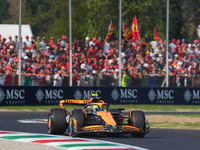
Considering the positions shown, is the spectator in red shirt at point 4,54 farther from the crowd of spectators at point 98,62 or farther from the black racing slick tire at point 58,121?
the black racing slick tire at point 58,121

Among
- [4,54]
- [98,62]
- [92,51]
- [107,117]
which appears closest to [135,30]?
[92,51]

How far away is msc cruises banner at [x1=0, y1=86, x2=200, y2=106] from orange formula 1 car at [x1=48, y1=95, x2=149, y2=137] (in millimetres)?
11858

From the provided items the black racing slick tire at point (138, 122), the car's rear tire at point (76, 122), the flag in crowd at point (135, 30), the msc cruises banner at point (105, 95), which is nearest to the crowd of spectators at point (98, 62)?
the flag in crowd at point (135, 30)

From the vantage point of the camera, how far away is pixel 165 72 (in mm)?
27906

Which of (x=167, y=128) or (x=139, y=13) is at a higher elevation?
(x=139, y=13)

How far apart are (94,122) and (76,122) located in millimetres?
681

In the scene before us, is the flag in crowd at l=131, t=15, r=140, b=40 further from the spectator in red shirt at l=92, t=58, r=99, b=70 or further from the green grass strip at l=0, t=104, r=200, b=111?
the green grass strip at l=0, t=104, r=200, b=111

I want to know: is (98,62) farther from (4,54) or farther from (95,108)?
(95,108)

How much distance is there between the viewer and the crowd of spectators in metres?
25.8

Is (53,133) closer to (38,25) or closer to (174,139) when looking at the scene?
(174,139)

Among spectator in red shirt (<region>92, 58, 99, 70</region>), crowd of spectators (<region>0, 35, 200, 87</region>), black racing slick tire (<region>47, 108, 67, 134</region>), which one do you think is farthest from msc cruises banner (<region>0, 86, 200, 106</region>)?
black racing slick tire (<region>47, 108, 67, 134</region>)

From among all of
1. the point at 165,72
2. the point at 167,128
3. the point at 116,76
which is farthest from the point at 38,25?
the point at 167,128

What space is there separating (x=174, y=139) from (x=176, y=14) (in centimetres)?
1897

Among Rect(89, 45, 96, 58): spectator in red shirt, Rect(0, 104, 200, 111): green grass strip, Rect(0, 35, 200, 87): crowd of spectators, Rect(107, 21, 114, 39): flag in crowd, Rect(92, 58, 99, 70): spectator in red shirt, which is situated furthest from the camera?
Rect(107, 21, 114, 39): flag in crowd
